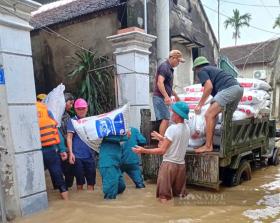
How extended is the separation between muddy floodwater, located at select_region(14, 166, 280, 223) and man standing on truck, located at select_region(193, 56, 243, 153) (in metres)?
0.76

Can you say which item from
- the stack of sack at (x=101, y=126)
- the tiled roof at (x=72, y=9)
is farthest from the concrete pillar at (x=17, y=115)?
the tiled roof at (x=72, y=9)

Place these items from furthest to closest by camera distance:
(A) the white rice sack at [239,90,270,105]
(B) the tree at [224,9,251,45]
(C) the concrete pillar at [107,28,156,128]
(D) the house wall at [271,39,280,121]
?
1. (B) the tree at [224,9,251,45]
2. (D) the house wall at [271,39,280,121]
3. (C) the concrete pillar at [107,28,156,128]
4. (A) the white rice sack at [239,90,270,105]

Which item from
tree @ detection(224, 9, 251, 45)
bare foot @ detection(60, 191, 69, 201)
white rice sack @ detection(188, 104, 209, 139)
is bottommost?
bare foot @ detection(60, 191, 69, 201)

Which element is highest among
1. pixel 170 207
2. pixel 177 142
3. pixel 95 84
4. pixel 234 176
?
pixel 95 84

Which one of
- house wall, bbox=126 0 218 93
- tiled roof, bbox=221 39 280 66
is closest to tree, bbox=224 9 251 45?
tiled roof, bbox=221 39 280 66

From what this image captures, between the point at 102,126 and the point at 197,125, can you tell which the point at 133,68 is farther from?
the point at 102,126

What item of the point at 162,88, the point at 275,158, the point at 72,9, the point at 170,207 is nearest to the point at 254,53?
the point at 72,9

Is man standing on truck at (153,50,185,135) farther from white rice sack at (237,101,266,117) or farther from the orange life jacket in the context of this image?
the orange life jacket

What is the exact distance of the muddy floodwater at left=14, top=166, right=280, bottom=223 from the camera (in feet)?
11.3

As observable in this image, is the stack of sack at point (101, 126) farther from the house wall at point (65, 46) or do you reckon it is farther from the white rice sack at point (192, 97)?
the house wall at point (65, 46)

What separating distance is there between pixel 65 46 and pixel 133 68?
11.3ft

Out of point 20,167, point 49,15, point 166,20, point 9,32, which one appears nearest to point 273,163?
point 166,20

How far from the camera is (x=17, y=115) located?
11.4 ft

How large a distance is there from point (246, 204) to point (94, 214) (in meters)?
1.94
